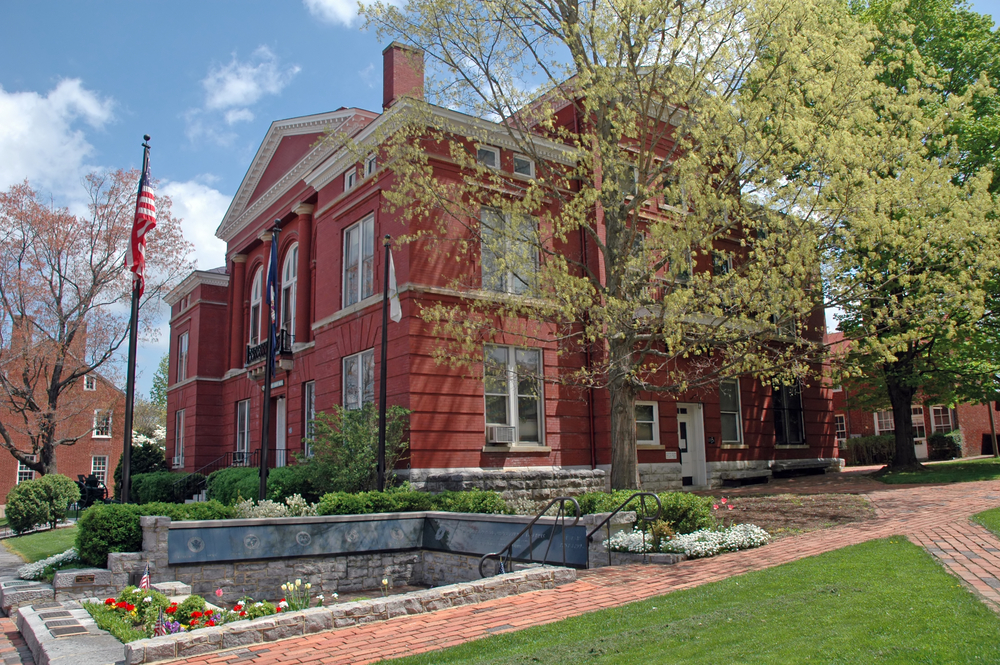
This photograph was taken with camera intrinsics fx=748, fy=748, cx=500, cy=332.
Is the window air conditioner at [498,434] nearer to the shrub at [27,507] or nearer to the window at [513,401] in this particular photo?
the window at [513,401]

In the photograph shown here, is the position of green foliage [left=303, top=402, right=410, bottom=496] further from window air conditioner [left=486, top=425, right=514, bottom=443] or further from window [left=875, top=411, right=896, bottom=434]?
window [left=875, top=411, right=896, bottom=434]

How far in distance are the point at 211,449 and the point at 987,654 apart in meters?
29.8

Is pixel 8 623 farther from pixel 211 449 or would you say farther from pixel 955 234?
pixel 211 449

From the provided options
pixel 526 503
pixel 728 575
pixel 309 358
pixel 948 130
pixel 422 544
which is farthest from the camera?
pixel 309 358

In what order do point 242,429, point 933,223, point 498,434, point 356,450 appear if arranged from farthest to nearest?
1. point 242,429
2. point 498,434
3. point 356,450
4. point 933,223

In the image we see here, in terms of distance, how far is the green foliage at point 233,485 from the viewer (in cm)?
1962

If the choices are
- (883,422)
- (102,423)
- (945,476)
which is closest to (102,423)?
(102,423)

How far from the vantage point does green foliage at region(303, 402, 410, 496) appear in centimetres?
1656

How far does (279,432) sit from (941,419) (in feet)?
108

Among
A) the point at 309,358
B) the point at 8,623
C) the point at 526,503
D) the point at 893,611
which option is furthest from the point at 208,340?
the point at 893,611

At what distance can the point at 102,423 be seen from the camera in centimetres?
3891

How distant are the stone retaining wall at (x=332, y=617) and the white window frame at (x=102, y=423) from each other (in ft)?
109

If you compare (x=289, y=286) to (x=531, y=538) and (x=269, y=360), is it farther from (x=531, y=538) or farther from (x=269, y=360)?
(x=531, y=538)

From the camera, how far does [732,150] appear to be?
1296 cm
